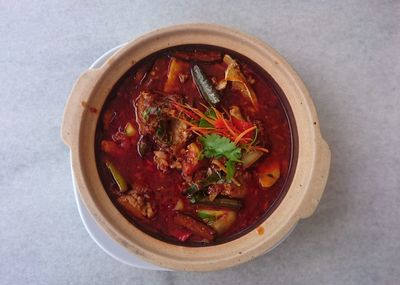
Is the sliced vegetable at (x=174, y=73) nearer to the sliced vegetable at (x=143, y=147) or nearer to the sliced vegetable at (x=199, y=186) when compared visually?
the sliced vegetable at (x=143, y=147)

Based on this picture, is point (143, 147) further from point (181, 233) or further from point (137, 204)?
point (181, 233)

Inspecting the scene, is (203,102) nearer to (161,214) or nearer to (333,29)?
(161,214)

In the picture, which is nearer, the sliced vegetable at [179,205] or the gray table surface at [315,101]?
the sliced vegetable at [179,205]

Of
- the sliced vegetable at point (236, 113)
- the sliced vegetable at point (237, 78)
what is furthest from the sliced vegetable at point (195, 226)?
the sliced vegetable at point (237, 78)

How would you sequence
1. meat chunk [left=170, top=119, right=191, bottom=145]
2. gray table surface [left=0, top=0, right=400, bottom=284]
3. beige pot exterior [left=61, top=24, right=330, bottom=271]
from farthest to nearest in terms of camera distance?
gray table surface [left=0, top=0, right=400, bottom=284] < meat chunk [left=170, top=119, right=191, bottom=145] < beige pot exterior [left=61, top=24, right=330, bottom=271]

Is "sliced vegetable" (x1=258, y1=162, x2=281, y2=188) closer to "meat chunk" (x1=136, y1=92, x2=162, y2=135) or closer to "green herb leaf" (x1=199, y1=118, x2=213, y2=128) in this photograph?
"green herb leaf" (x1=199, y1=118, x2=213, y2=128)

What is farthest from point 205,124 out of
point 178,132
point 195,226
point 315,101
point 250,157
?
point 315,101

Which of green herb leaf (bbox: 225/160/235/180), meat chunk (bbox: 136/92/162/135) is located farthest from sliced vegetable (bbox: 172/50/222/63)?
green herb leaf (bbox: 225/160/235/180)

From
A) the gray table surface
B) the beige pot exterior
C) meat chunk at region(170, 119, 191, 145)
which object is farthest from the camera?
the gray table surface
